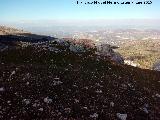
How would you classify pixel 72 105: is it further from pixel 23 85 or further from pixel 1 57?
pixel 1 57

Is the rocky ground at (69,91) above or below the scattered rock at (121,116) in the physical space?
above

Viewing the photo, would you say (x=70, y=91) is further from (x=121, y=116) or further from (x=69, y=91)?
(x=121, y=116)

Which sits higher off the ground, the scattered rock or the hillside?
the hillside

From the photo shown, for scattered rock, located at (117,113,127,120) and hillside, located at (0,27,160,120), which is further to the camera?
scattered rock, located at (117,113,127,120)

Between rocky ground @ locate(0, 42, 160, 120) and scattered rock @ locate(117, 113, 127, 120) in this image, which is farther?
scattered rock @ locate(117, 113, 127, 120)

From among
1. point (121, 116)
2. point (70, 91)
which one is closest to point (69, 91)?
point (70, 91)

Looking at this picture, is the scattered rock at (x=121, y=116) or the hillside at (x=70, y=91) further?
the scattered rock at (x=121, y=116)

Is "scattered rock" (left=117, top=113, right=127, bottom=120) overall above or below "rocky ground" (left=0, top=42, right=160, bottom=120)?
below
